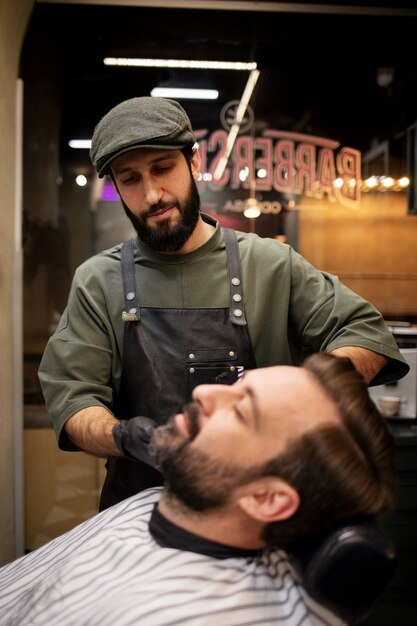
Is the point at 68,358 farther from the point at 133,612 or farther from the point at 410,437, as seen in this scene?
the point at 410,437

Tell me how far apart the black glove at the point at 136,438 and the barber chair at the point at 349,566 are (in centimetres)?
39

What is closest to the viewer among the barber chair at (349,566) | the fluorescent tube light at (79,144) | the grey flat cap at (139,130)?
the barber chair at (349,566)

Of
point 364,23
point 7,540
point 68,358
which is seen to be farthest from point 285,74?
point 7,540

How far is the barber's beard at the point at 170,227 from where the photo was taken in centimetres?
167

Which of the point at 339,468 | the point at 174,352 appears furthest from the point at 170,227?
the point at 339,468

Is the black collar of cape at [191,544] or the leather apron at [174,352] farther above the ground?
the leather apron at [174,352]

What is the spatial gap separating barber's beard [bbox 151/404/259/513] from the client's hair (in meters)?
0.08

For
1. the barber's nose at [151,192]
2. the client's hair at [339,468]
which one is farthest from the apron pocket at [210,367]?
the client's hair at [339,468]

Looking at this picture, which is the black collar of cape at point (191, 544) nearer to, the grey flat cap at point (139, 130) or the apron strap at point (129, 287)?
the apron strap at point (129, 287)

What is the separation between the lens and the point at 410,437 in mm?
2771

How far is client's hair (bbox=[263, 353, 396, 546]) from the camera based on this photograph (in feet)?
3.61

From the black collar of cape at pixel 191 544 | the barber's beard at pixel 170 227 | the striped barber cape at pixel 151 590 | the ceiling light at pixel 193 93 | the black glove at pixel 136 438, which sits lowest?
the striped barber cape at pixel 151 590

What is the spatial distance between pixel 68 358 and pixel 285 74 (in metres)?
2.66

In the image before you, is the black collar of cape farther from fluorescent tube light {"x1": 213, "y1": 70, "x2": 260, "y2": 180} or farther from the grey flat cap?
fluorescent tube light {"x1": 213, "y1": 70, "x2": 260, "y2": 180}
